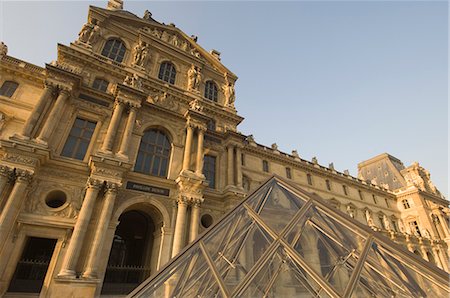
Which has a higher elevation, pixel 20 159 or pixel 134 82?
pixel 134 82

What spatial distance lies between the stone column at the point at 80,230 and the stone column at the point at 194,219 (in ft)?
18.9

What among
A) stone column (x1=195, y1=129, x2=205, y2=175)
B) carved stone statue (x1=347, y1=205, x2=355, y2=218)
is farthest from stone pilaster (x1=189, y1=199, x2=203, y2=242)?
carved stone statue (x1=347, y1=205, x2=355, y2=218)

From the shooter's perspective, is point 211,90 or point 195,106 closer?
point 195,106

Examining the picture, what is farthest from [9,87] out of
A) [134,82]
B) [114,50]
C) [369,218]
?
[369,218]

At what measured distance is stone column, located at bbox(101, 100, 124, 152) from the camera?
1358cm

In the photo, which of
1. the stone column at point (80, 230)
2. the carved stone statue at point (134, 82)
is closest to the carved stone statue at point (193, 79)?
the carved stone statue at point (134, 82)

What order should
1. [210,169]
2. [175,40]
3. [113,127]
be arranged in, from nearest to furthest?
[113,127] → [210,169] → [175,40]

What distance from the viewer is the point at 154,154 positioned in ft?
52.6

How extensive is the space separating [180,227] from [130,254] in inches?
233

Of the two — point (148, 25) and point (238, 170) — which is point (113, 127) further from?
point (148, 25)

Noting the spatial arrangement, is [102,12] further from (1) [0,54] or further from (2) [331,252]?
(2) [331,252]

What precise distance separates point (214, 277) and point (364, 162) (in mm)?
67111

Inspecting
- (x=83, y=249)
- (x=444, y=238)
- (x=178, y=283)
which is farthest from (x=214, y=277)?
(x=444, y=238)

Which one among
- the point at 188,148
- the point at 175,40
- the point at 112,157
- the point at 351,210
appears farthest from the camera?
the point at 351,210
